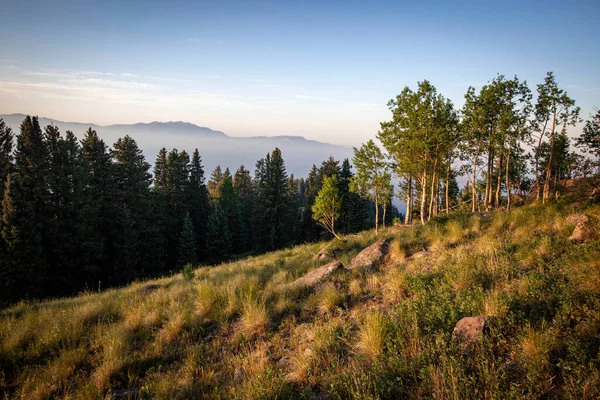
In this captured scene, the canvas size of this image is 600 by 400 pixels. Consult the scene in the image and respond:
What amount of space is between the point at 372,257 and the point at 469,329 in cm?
506

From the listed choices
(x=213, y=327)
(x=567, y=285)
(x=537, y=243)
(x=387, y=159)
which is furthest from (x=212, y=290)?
(x=387, y=159)

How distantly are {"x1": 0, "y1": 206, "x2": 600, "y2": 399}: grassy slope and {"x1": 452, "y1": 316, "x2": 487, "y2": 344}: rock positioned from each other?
0.12 m

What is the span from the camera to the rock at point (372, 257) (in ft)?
26.8

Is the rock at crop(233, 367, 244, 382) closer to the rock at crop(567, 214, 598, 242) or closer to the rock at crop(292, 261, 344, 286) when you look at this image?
the rock at crop(292, 261, 344, 286)

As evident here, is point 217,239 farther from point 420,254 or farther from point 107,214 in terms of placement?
point 420,254

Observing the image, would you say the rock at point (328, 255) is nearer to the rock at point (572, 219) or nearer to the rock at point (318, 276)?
the rock at point (318, 276)

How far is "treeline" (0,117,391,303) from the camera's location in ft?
67.6

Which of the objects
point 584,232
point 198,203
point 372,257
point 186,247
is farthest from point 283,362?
point 198,203

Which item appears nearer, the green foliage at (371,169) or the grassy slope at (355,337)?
the grassy slope at (355,337)

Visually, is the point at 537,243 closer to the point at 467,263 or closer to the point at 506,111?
the point at 467,263

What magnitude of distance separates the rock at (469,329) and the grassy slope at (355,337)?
123mm

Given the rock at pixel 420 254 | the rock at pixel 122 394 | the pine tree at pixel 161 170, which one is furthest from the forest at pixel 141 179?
the rock at pixel 122 394

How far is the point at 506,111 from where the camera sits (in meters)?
21.3

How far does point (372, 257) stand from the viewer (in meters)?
8.64
